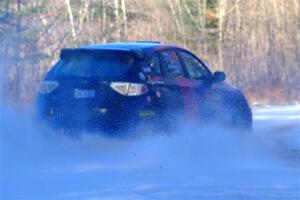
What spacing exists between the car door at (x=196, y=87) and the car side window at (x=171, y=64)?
5.8 inches

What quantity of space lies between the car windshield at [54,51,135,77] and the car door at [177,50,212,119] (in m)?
1.17

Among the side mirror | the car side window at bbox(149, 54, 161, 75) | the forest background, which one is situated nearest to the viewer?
the car side window at bbox(149, 54, 161, 75)

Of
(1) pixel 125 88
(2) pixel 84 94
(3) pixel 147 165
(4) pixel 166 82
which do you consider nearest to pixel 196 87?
(4) pixel 166 82

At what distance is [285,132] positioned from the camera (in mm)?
18359

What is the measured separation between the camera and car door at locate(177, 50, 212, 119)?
50.5 feet

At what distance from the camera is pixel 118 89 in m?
14.3

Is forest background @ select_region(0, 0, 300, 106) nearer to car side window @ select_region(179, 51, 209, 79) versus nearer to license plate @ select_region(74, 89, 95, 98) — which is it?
car side window @ select_region(179, 51, 209, 79)

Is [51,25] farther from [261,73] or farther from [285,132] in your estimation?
[285,132]

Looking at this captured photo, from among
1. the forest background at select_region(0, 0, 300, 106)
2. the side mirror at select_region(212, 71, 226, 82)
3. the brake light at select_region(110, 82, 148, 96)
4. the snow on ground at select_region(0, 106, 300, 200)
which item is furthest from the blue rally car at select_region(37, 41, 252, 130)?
the forest background at select_region(0, 0, 300, 106)

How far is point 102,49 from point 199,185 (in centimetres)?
395

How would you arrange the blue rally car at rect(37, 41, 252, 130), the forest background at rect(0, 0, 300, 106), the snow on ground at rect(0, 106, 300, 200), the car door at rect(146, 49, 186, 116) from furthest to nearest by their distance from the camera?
1. the forest background at rect(0, 0, 300, 106)
2. the car door at rect(146, 49, 186, 116)
3. the blue rally car at rect(37, 41, 252, 130)
4. the snow on ground at rect(0, 106, 300, 200)

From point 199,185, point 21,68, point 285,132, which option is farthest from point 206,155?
point 21,68

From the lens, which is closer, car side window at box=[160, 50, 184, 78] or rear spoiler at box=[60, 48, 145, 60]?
rear spoiler at box=[60, 48, 145, 60]

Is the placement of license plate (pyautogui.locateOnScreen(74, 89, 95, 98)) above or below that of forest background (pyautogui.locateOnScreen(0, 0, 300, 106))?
above
